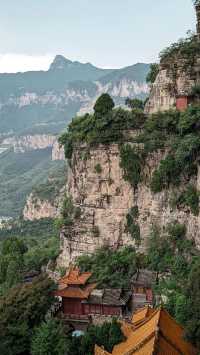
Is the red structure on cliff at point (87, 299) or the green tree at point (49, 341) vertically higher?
the green tree at point (49, 341)

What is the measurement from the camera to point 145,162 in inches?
1416

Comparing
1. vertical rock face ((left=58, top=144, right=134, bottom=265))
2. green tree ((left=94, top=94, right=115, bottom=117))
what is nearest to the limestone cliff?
green tree ((left=94, top=94, right=115, bottom=117))

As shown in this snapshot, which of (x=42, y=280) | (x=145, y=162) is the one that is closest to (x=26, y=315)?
(x=42, y=280)

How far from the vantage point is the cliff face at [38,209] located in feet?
299

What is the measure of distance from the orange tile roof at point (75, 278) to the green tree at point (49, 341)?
6.38m

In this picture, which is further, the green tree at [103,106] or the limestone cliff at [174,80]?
the green tree at [103,106]

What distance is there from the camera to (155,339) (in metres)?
22.1

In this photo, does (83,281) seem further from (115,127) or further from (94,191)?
(115,127)

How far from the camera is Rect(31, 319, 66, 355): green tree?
83.7ft

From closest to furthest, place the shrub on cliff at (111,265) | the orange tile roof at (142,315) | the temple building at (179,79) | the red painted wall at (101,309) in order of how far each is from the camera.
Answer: the orange tile roof at (142,315) → the red painted wall at (101,309) → the shrub on cliff at (111,265) → the temple building at (179,79)

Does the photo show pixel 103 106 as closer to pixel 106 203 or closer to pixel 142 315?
pixel 106 203

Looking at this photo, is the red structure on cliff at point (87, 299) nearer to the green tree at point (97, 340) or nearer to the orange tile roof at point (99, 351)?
the green tree at point (97, 340)

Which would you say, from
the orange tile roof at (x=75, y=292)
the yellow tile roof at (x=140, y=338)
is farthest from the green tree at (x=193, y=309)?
the orange tile roof at (x=75, y=292)

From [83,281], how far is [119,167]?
8378mm
